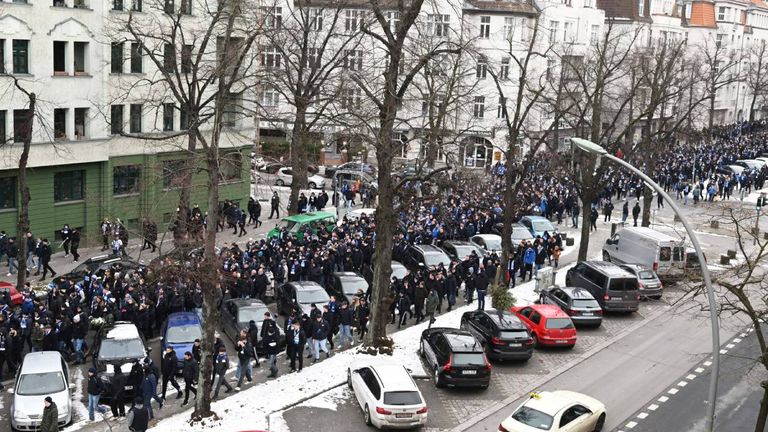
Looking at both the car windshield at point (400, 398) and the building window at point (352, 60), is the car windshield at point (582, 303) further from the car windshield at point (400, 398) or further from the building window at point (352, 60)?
the building window at point (352, 60)

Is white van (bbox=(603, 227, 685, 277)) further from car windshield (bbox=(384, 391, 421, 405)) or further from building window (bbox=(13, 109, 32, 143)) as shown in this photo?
building window (bbox=(13, 109, 32, 143))

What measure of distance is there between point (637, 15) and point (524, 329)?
63.9m

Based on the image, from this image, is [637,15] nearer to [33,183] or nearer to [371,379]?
[33,183]

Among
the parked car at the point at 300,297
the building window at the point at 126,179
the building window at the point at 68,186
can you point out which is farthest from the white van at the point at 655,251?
the building window at the point at 68,186

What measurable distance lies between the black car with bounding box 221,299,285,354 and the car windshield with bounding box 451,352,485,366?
17.1 ft

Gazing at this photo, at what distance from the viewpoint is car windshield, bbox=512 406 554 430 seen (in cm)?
2012

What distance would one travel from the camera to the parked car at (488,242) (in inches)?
1517

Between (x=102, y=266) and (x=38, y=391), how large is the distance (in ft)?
37.3

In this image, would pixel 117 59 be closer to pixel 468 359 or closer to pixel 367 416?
pixel 468 359

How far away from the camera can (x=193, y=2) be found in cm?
4494

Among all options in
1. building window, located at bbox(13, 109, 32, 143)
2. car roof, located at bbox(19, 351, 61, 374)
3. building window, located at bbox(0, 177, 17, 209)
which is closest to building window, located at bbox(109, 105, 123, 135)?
building window, located at bbox(13, 109, 32, 143)

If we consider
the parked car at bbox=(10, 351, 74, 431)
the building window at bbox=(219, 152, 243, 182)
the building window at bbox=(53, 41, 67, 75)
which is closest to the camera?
the parked car at bbox=(10, 351, 74, 431)

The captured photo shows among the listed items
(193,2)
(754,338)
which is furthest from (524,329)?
(193,2)

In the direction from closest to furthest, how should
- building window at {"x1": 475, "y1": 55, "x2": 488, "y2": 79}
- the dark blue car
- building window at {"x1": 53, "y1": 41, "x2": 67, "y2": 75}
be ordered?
the dark blue car
building window at {"x1": 475, "y1": 55, "x2": 488, "y2": 79}
building window at {"x1": 53, "y1": 41, "x2": 67, "y2": 75}
